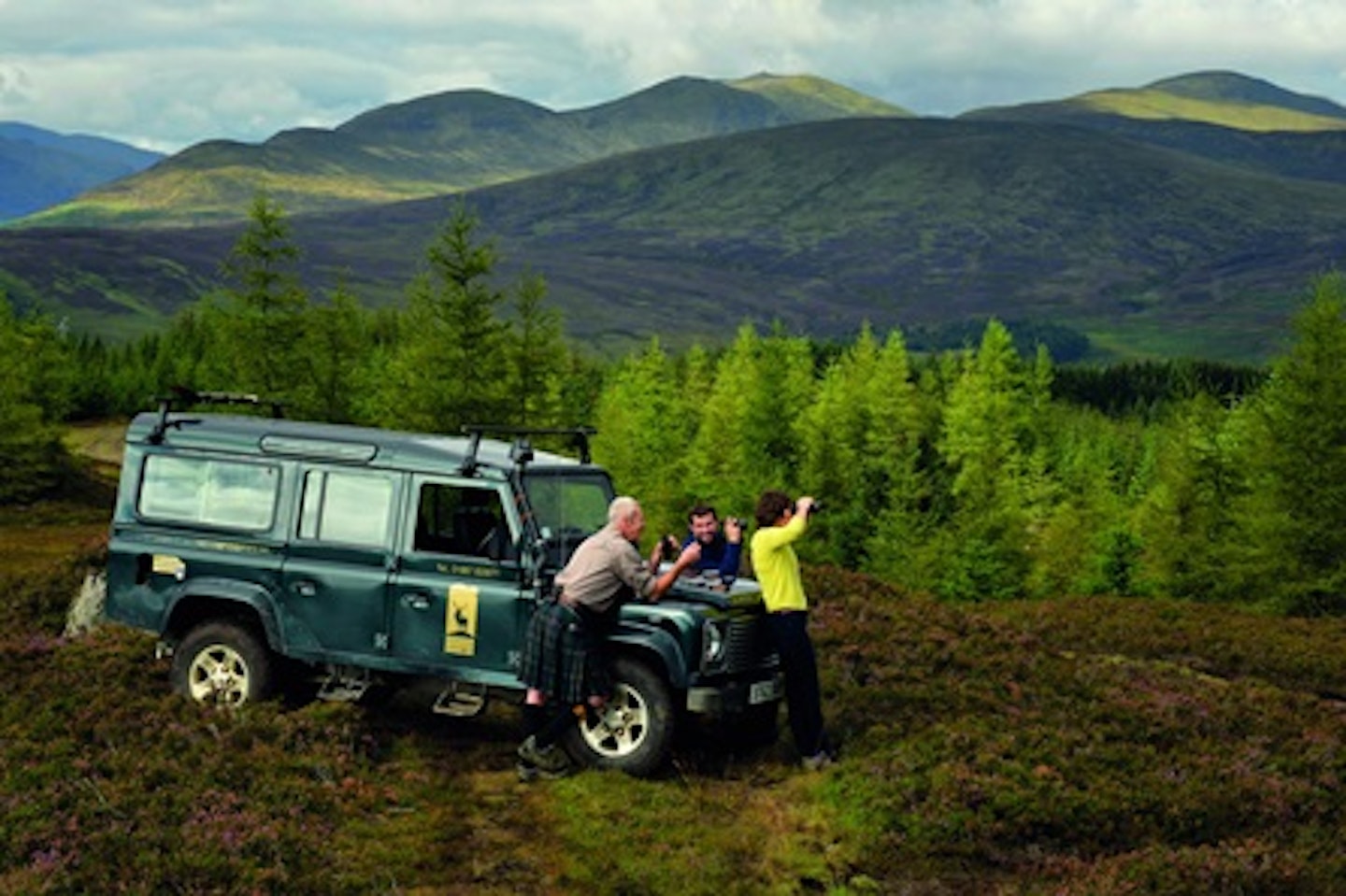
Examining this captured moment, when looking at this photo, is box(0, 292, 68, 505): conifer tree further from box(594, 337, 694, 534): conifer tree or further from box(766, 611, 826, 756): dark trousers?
box(766, 611, 826, 756): dark trousers

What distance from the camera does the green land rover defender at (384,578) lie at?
13555mm

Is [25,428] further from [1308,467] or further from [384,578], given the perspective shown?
[384,578]

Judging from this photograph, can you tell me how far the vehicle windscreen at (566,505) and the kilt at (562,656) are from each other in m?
0.97

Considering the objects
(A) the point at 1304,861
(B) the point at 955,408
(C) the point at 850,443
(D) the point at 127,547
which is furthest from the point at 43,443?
(A) the point at 1304,861

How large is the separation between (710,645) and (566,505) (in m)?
2.46

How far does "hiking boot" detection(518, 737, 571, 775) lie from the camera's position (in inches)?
528

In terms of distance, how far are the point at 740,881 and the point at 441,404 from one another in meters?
43.0

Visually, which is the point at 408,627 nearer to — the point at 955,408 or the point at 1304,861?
the point at 1304,861

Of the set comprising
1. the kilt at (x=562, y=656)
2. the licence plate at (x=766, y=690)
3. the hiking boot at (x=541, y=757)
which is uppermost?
the kilt at (x=562, y=656)

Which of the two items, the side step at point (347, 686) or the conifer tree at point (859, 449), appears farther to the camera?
the conifer tree at point (859, 449)

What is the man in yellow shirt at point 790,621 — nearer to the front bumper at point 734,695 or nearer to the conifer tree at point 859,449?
the front bumper at point 734,695

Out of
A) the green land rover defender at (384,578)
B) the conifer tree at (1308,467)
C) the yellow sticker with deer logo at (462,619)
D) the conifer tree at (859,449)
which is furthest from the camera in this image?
the conifer tree at (859,449)

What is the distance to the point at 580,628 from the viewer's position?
13031mm

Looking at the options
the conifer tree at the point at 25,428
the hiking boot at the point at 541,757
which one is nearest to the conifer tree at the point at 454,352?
the conifer tree at the point at 25,428
